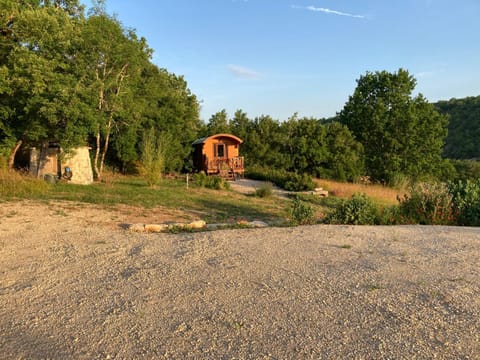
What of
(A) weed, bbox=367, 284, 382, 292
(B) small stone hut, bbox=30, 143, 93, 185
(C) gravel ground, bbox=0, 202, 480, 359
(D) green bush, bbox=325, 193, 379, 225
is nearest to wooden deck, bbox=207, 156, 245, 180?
(B) small stone hut, bbox=30, 143, 93, 185

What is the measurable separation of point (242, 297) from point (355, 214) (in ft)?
15.9

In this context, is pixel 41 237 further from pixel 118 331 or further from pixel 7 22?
pixel 7 22

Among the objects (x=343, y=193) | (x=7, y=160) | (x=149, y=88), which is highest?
(x=149, y=88)

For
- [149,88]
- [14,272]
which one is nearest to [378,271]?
[14,272]

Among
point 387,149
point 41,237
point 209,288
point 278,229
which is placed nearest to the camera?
point 209,288

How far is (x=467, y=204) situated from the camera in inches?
298

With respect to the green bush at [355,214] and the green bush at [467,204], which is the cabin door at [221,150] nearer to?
the green bush at [355,214]

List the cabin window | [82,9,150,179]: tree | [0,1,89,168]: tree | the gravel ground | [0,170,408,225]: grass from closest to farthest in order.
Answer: the gravel ground < [0,170,408,225]: grass < [0,1,89,168]: tree < [82,9,150,179]: tree < the cabin window

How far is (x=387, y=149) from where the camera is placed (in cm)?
2550

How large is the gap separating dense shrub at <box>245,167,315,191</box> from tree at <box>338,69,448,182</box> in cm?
864

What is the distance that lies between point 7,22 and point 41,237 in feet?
30.0

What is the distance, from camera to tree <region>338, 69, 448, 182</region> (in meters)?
24.8

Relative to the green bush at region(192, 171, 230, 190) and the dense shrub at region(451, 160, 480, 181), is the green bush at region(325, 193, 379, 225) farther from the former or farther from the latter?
the dense shrub at region(451, 160, 480, 181)

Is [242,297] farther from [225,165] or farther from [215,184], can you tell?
[225,165]
